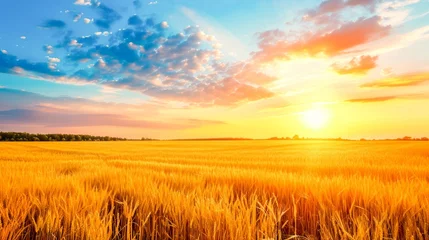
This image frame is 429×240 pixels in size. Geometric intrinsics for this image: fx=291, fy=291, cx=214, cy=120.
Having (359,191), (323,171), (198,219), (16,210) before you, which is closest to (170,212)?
(198,219)

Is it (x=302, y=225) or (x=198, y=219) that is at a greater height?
(x=198, y=219)

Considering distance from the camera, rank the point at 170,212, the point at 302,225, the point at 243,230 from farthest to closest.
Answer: the point at 302,225, the point at 170,212, the point at 243,230

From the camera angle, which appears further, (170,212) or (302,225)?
(302,225)

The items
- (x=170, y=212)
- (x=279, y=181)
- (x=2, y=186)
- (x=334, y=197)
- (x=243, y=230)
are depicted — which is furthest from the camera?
(x=279, y=181)

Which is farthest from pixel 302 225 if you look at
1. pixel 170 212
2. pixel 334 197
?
pixel 170 212

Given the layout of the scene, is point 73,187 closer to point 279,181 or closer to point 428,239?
point 279,181

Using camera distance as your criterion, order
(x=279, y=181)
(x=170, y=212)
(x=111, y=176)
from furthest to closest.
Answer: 1. (x=111, y=176)
2. (x=279, y=181)
3. (x=170, y=212)

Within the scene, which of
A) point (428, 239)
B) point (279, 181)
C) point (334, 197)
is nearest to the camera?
point (428, 239)

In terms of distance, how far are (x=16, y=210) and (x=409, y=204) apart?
377cm

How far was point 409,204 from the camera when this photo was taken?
2.73m

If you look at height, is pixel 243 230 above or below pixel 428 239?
above

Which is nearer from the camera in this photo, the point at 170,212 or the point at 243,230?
the point at 243,230

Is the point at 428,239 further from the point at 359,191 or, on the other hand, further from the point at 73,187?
the point at 73,187

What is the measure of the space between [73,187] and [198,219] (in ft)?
7.52
